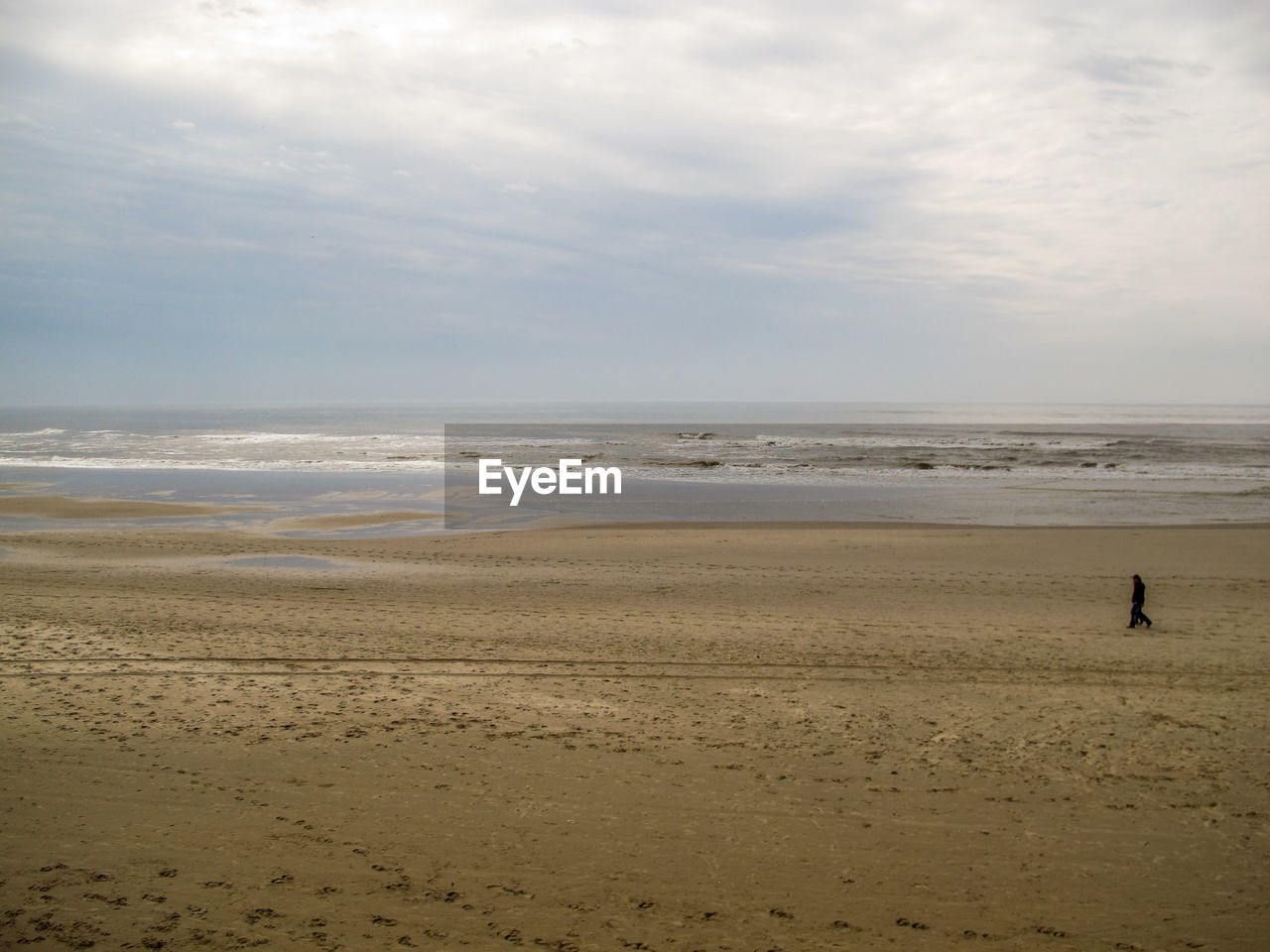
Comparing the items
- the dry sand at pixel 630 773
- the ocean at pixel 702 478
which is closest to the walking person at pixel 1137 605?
the dry sand at pixel 630 773

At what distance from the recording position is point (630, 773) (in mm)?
6586

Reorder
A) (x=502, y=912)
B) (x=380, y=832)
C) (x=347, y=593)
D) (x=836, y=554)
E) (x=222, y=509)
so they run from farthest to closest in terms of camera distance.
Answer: (x=222, y=509) → (x=836, y=554) → (x=347, y=593) → (x=380, y=832) → (x=502, y=912)

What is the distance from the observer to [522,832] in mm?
5648

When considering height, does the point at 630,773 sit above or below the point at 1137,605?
below

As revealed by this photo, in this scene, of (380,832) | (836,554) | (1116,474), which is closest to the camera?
(380,832)

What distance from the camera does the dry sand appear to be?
4.77 m

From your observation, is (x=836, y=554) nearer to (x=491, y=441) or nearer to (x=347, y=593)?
(x=347, y=593)

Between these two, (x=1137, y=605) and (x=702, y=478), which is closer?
(x=1137, y=605)

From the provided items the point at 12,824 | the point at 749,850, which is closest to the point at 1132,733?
the point at 749,850

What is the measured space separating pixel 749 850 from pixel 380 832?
2532 millimetres

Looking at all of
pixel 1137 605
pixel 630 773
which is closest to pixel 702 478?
pixel 1137 605

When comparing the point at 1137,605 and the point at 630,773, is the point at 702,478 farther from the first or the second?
the point at 630,773

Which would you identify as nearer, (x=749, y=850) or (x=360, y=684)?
(x=749, y=850)

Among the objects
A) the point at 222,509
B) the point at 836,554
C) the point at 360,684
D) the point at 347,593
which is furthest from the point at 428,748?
the point at 222,509
